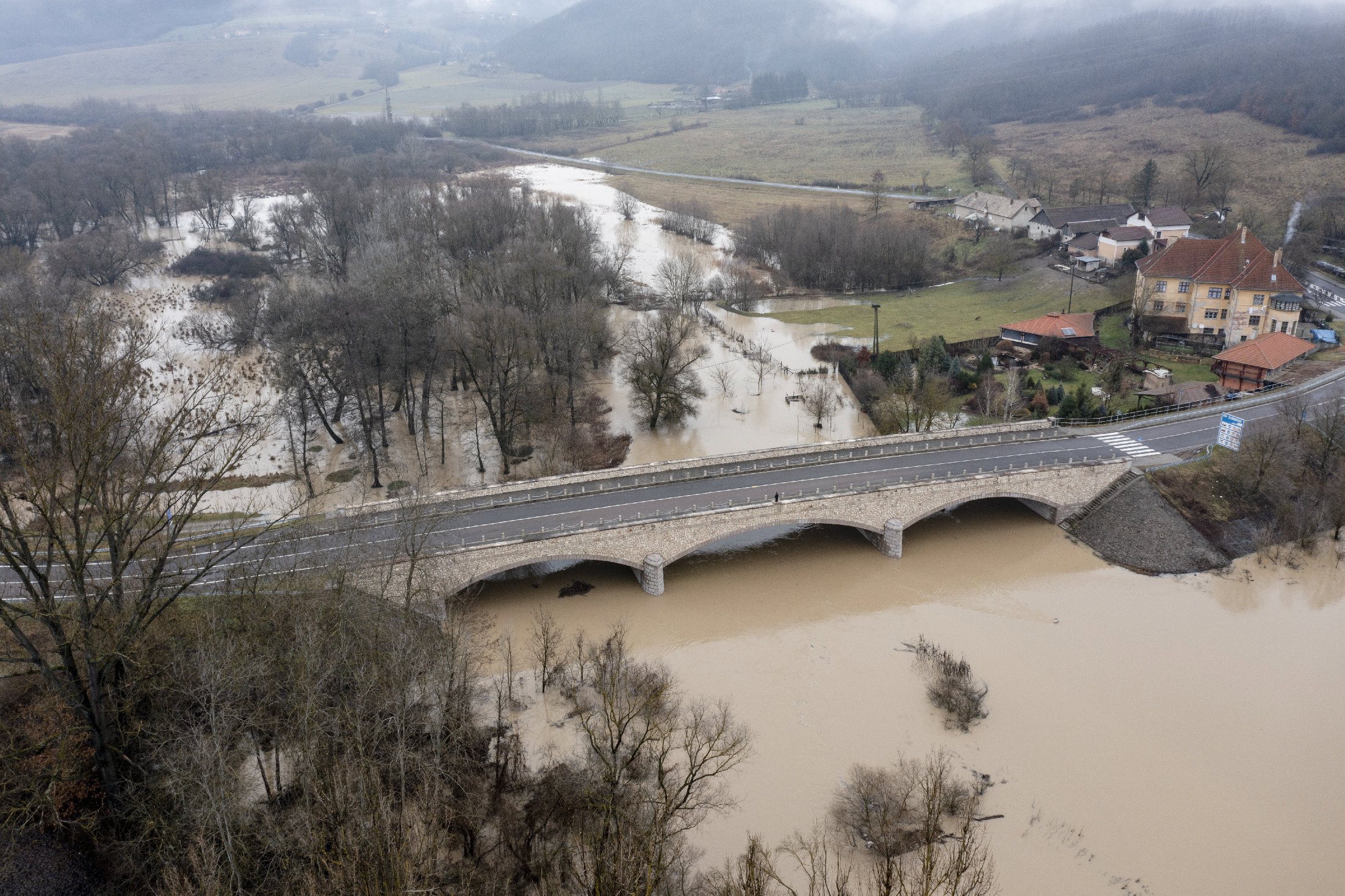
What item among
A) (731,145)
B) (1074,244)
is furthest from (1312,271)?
(731,145)

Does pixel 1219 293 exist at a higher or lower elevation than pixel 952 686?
higher

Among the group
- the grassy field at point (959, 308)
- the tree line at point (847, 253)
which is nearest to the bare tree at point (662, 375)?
the grassy field at point (959, 308)

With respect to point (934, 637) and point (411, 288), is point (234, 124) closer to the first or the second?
point (411, 288)

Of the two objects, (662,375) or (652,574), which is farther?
(662,375)

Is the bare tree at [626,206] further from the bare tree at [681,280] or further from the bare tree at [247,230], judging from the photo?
the bare tree at [247,230]

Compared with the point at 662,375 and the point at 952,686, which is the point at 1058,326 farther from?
the point at 952,686

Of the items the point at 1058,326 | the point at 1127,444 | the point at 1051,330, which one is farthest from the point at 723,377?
the point at 1127,444
